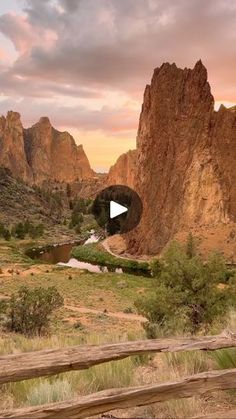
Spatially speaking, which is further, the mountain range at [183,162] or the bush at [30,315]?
the mountain range at [183,162]

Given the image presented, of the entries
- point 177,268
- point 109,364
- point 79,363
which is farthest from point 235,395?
point 177,268

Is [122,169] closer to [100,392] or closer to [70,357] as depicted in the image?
[70,357]

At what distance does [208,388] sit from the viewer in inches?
167

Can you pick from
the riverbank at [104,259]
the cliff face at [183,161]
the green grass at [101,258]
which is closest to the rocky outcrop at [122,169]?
the cliff face at [183,161]

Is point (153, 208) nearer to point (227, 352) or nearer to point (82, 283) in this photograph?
point (82, 283)

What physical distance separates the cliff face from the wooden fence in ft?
212

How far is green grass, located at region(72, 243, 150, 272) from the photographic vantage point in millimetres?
63500

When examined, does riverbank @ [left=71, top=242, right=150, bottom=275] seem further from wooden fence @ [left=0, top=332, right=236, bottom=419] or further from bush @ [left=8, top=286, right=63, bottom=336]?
wooden fence @ [left=0, top=332, right=236, bottom=419]

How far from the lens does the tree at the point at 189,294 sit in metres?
16.3

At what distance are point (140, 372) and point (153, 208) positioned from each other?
217 ft

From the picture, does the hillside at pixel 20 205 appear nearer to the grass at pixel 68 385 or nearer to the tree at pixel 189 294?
the tree at pixel 189 294

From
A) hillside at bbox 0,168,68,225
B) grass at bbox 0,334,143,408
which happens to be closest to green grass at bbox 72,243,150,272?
hillside at bbox 0,168,68,225

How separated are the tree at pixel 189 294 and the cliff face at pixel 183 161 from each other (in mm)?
50800

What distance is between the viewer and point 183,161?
72.3 metres
